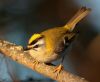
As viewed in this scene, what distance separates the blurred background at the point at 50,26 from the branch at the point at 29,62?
502mm

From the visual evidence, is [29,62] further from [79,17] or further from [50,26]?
[50,26]

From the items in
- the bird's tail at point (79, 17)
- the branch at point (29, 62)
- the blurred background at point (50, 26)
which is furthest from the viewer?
the blurred background at point (50, 26)

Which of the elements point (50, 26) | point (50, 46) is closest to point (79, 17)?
point (50, 46)

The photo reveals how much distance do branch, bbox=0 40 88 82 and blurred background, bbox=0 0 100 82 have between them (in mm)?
502

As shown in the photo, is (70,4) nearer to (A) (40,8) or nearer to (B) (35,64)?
(A) (40,8)

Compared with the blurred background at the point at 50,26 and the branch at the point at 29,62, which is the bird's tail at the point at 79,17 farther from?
the blurred background at the point at 50,26

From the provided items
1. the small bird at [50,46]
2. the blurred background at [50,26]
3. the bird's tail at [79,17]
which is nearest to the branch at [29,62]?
the small bird at [50,46]

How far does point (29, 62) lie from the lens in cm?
85

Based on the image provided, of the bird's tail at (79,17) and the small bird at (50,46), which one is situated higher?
the bird's tail at (79,17)

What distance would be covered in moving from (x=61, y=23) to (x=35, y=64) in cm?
62

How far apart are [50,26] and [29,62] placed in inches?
23.3

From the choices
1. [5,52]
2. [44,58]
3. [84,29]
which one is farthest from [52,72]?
[84,29]

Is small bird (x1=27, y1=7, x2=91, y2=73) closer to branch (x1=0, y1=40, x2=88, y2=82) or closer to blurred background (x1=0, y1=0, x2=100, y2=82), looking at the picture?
branch (x1=0, y1=40, x2=88, y2=82)

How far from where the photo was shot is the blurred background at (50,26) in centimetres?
140
